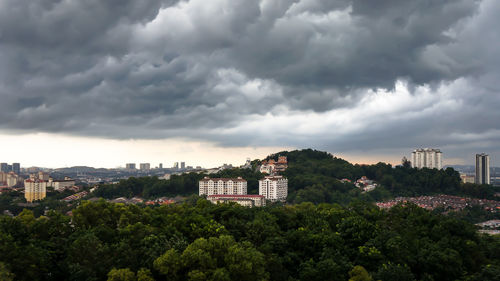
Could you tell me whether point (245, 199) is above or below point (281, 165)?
below

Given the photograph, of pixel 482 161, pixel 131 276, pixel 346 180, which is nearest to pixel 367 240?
pixel 131 276

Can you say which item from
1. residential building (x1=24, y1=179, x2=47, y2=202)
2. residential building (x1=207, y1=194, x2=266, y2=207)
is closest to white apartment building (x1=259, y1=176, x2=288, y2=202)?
residential building (x1=207, y1=194, x2=266, y2=207)

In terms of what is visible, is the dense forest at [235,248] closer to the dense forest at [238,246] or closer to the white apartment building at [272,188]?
the dense forest at [238,246]

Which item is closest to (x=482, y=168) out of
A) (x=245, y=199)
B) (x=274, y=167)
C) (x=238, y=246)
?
(x=274, y=167)

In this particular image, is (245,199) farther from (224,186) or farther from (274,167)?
(274,167)

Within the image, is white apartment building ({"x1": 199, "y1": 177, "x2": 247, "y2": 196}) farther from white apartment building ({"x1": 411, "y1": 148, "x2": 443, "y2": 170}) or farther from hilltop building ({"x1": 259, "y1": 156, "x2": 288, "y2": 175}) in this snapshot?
white apartment building ({"x1": 411, "y1": 148, "x2": 443, "y2": 170})

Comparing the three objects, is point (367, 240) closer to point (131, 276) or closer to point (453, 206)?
point (131, 276)
